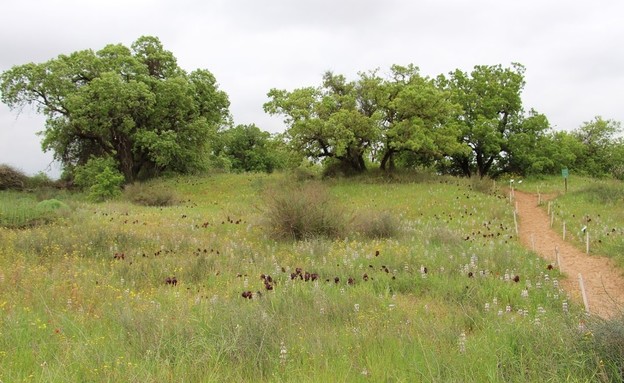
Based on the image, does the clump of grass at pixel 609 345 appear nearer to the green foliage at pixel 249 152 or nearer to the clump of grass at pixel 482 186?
the clump of grass at pixel 482 186

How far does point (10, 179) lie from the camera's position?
3678 cm

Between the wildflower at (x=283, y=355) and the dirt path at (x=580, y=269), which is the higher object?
the wildflower at (x=283, y=355)

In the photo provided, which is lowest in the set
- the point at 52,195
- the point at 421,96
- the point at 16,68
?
the point at 52,195

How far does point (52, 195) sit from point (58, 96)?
7800 millimetres

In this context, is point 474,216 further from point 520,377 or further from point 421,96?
point 520,377

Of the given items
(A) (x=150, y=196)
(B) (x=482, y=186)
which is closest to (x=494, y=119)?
(B) (x=482, y=186)

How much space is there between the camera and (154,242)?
1301 centimetres

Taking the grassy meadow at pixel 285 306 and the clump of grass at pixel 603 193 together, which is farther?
the clump of grass at pixel 603 193

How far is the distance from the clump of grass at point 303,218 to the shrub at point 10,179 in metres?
31.3

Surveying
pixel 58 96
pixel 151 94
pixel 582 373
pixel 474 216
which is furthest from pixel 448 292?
pixel 58 96

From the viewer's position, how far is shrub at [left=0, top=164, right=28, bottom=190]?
36.3 m

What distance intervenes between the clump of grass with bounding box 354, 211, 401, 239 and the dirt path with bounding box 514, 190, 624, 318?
404 centimetres

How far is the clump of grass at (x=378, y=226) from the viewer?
14.4 metres

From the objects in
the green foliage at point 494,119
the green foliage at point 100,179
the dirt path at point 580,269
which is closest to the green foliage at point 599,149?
the green foliage at point 494,119
